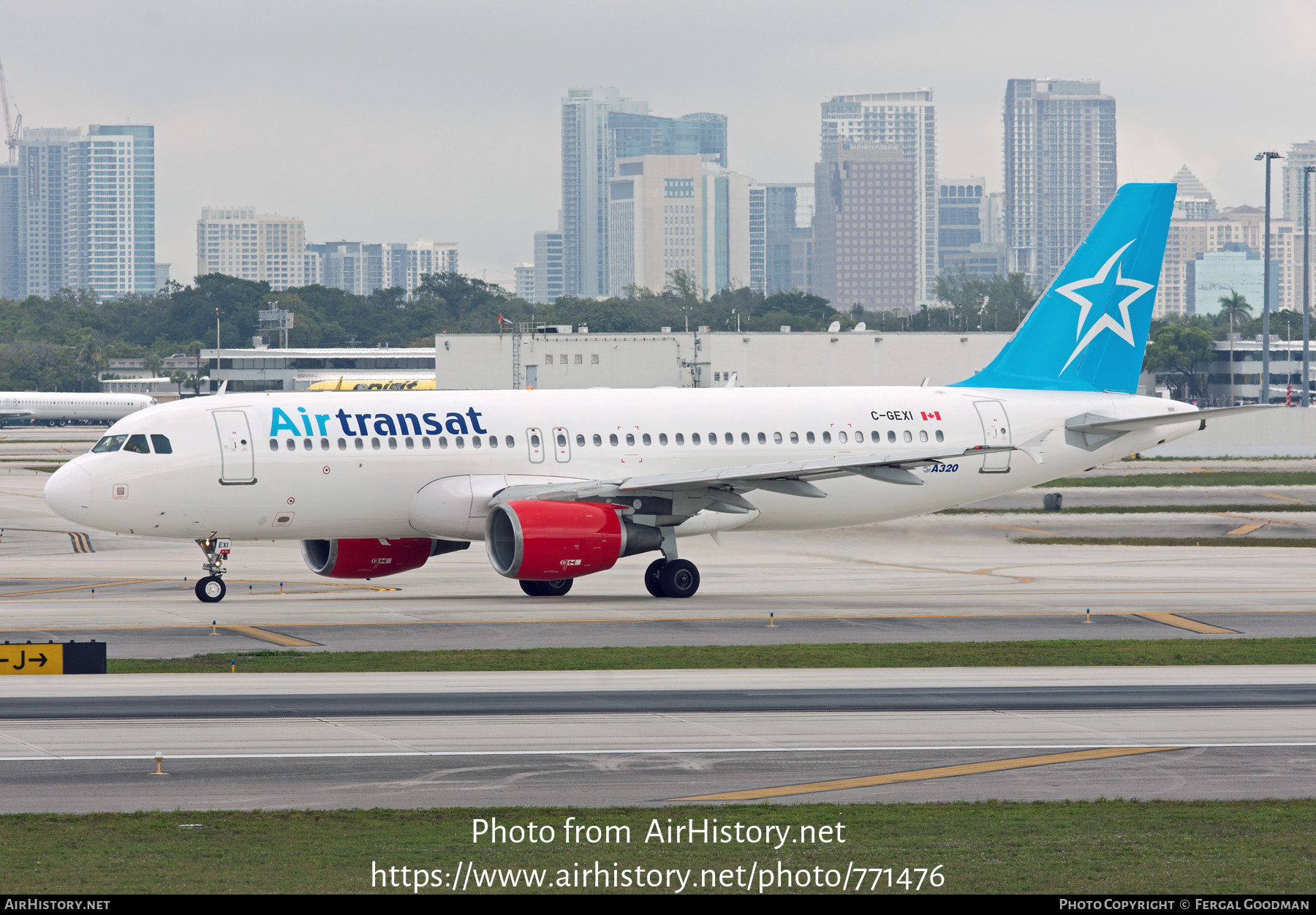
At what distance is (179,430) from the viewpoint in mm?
34875

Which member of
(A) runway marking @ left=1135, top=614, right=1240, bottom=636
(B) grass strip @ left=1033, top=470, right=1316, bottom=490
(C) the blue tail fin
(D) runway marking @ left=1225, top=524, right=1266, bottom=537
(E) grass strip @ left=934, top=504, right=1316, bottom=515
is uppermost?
(C) the blue tail fin

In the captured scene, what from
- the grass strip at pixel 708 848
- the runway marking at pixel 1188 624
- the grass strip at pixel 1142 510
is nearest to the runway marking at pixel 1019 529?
the grass strip at pixel 1142 510

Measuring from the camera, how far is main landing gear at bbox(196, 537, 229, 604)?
35625 millimetres

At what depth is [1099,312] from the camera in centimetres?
4222

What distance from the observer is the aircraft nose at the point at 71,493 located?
112 ft

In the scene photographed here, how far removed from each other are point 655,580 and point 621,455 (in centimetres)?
309

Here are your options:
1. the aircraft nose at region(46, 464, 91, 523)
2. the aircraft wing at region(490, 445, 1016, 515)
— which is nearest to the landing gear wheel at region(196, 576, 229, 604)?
the aircraft nose at region(46, 464, 91, 523)

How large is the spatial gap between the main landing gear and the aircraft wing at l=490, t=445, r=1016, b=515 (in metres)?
6.20

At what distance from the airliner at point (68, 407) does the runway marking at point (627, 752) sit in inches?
5932

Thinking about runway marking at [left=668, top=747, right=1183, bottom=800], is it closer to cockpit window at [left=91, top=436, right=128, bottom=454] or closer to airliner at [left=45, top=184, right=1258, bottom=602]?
airliner at [left=45, top=184, right=1258, bottom=602]

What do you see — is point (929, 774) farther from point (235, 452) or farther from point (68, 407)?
point (68, 407)

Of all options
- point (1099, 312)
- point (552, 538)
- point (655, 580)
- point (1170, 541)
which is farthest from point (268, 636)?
point (1170, 541)

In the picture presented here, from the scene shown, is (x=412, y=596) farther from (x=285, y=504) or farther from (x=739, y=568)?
(x=739, y=568)

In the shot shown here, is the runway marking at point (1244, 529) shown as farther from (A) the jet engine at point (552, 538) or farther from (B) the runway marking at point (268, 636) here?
(B) the runway marking at point (268, 636)
